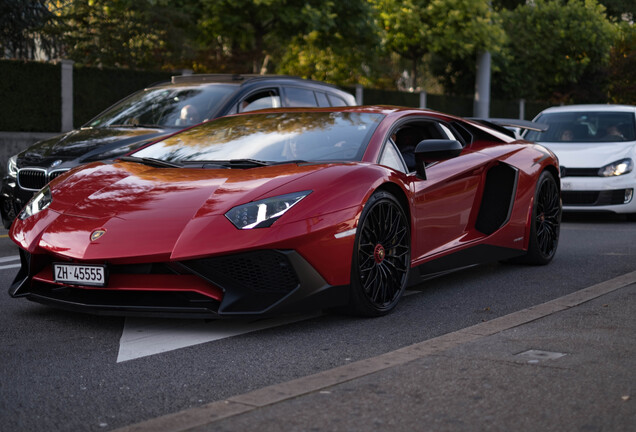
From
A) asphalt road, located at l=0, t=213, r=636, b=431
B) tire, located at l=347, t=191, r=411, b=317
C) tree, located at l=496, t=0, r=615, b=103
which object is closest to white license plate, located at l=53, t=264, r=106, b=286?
asphalt road, located at l=0, t=213, r=636, b=431

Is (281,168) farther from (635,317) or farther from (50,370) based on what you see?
(635,317)

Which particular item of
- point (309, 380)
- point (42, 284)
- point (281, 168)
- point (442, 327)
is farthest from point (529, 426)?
point (42, 284)

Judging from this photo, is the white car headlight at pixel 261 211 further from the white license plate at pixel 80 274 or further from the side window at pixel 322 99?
the side window at pixel 322 99

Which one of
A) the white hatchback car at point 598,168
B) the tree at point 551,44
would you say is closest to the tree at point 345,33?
the tree at point 551,44

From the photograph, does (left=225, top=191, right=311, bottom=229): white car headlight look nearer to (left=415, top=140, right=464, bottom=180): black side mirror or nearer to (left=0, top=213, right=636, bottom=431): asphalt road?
(left=0, top=213, right=636, bottom=431): asphalt road

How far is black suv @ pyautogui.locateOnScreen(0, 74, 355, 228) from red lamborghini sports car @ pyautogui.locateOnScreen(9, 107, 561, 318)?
2440mm

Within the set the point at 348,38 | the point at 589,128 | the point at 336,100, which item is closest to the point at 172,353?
the point at 336,100

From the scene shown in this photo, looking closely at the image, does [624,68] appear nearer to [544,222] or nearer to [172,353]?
[544,222]

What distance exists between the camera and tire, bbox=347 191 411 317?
5.49 m

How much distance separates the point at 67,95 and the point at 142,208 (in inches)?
642

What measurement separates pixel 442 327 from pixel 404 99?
2738 cm

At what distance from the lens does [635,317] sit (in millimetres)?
5539

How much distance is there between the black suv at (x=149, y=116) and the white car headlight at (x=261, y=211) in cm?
334

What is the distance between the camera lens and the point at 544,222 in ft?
26.5
